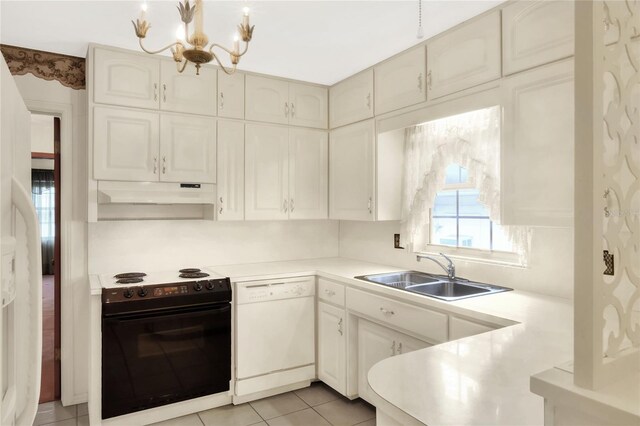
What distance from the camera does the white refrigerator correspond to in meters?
0.81

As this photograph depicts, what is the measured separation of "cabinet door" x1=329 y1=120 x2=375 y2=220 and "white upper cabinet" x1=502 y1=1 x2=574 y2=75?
121 centimetres

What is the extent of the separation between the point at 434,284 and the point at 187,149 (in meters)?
2.04

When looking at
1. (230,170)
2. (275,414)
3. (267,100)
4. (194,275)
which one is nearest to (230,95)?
(267,100)

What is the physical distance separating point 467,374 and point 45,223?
26.4 feet

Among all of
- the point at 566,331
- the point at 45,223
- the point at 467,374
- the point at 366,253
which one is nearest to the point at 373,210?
the point at 366,253

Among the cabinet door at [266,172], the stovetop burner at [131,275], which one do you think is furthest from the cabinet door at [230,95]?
Answer: the stovetop burner at [131,275]

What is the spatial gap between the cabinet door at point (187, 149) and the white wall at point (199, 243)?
469mm

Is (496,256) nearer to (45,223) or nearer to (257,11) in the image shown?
(257,11)

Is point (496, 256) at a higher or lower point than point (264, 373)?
higher

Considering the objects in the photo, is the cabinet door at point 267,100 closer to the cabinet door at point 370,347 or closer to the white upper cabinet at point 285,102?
the white upper cabinet at point 285,102

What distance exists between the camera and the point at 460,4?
2229 millimetres

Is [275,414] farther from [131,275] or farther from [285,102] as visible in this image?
[285,102]

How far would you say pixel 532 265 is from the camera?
2.41 meters

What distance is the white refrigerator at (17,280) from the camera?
2.67 feet
